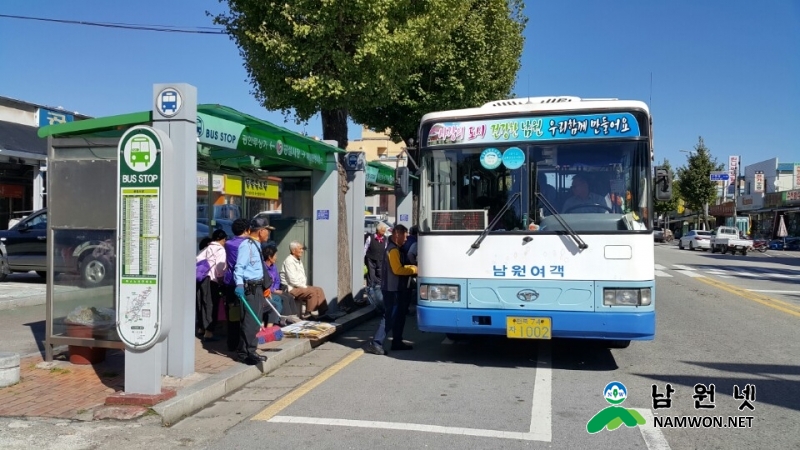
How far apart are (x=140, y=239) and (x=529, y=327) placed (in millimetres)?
4252

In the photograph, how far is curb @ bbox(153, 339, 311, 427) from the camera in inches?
221

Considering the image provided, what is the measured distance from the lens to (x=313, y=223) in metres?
11.5

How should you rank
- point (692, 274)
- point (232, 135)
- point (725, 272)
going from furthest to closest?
point (725, 272), point (692, 274), point (232, 135)

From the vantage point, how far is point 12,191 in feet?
70.3

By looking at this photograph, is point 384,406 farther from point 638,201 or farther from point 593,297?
point 638,201

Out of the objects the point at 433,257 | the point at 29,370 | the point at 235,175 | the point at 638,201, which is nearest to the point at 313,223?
the point at 235,175

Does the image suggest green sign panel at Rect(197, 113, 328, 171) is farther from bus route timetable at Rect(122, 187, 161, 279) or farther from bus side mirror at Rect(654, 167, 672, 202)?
bus side mirror at Rect(654, 167, 672, 202)

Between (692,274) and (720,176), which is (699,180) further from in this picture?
(692,274)

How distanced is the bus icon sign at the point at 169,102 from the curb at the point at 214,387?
2.77 m

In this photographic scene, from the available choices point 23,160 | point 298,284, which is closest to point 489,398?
point 298,284

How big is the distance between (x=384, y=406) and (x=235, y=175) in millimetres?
7084

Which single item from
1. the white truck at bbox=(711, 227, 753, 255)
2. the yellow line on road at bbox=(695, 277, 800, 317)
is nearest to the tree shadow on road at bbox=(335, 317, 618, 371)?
the yellow line on road at bbox=(695, 277, 800, 317)

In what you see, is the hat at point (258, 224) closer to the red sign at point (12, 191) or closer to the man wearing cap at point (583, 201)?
the man wearing cap at point (583, 201)

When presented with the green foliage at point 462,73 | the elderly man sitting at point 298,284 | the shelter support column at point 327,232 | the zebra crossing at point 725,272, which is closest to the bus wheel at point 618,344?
the elderly man sitting at point 298,284
